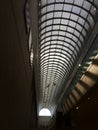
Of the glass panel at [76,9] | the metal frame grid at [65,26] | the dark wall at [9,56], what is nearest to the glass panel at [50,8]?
the metal frame grid at [65,26]

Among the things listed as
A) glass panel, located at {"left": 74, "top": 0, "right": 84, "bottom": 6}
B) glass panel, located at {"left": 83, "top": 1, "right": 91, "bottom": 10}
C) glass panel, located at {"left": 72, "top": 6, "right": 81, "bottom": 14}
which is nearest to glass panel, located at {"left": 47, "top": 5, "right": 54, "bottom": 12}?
glass panel, located at {"left": 72, "top": 6, "right": 81, "bottom": 14}

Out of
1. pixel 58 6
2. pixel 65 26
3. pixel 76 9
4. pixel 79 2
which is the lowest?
pixel 79 2

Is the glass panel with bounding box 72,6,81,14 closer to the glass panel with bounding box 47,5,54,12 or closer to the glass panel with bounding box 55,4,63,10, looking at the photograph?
the glass panel with bounding box 55,4,63,10

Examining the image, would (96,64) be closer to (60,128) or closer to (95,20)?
(60,128)

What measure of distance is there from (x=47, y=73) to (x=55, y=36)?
17086mm

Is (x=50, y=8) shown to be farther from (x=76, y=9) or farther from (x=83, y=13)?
(x=83, y=13)

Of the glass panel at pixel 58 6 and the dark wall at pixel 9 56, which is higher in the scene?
the glass panel at pixel 58 6

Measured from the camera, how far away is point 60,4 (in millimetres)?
24969

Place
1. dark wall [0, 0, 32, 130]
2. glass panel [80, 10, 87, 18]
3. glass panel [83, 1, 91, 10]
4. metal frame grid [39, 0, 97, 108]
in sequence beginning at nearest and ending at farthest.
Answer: dark wall [0, 0, 32, 130], glass panel [83, 1, 91, 10], metal frame grid [39, 0, 97, 108], glass panel [80, 10, 87, 18]

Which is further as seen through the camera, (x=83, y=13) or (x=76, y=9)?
(x=76, y=9)

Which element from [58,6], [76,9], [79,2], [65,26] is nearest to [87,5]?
[79,2]

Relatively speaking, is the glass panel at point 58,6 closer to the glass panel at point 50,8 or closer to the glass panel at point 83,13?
the glass panel at point 50,8

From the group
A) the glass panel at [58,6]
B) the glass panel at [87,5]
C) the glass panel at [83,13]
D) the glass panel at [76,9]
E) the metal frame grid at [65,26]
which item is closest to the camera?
the glass panel at [87,5]

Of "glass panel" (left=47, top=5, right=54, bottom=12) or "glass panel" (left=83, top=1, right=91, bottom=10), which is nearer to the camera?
"glass panel" (left=83, top=1, right=91, bottom=10)
